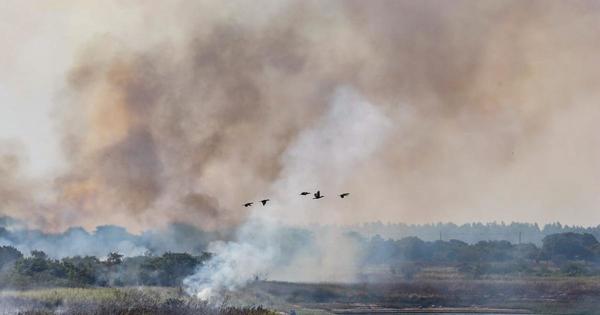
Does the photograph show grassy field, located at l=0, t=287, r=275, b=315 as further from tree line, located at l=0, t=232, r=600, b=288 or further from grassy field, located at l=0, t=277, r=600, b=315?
tree line, located at l=0, t=232, r=600, b=288

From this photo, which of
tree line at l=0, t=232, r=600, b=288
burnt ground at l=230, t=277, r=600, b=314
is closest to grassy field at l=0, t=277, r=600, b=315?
burnt ground at l=230, t=277, r=600, b=314

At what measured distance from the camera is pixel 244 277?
91.2 m

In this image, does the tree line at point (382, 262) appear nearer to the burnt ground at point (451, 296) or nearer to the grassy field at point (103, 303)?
the grassy field at point (103, 303)

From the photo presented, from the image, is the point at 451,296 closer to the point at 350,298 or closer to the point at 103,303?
the point at 350,298

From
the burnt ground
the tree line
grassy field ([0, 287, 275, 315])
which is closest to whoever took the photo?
grassy field ([0, 287, 275, 315])

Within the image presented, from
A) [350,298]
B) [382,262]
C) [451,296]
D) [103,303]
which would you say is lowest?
[103,303]

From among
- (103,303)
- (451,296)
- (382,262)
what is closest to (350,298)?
(451,296)

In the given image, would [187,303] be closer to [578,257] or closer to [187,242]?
[187,242]

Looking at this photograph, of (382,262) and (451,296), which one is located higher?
(382,262)

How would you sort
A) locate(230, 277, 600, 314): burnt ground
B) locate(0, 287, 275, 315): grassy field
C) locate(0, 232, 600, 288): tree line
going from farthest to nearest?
locate(230, 277, 600, 314): burnt ground → locate(0, 232, 600, 288): tree line → locate(0, 287, 275, 315): grassy field

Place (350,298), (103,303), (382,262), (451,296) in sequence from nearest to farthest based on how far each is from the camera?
(103,303) < (350,298) < (451,296) < (382,262)

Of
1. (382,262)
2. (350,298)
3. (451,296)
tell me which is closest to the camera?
(350,298)

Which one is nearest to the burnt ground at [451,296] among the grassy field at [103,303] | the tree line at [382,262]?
the tree line at [382,262]

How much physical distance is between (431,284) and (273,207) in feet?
163
